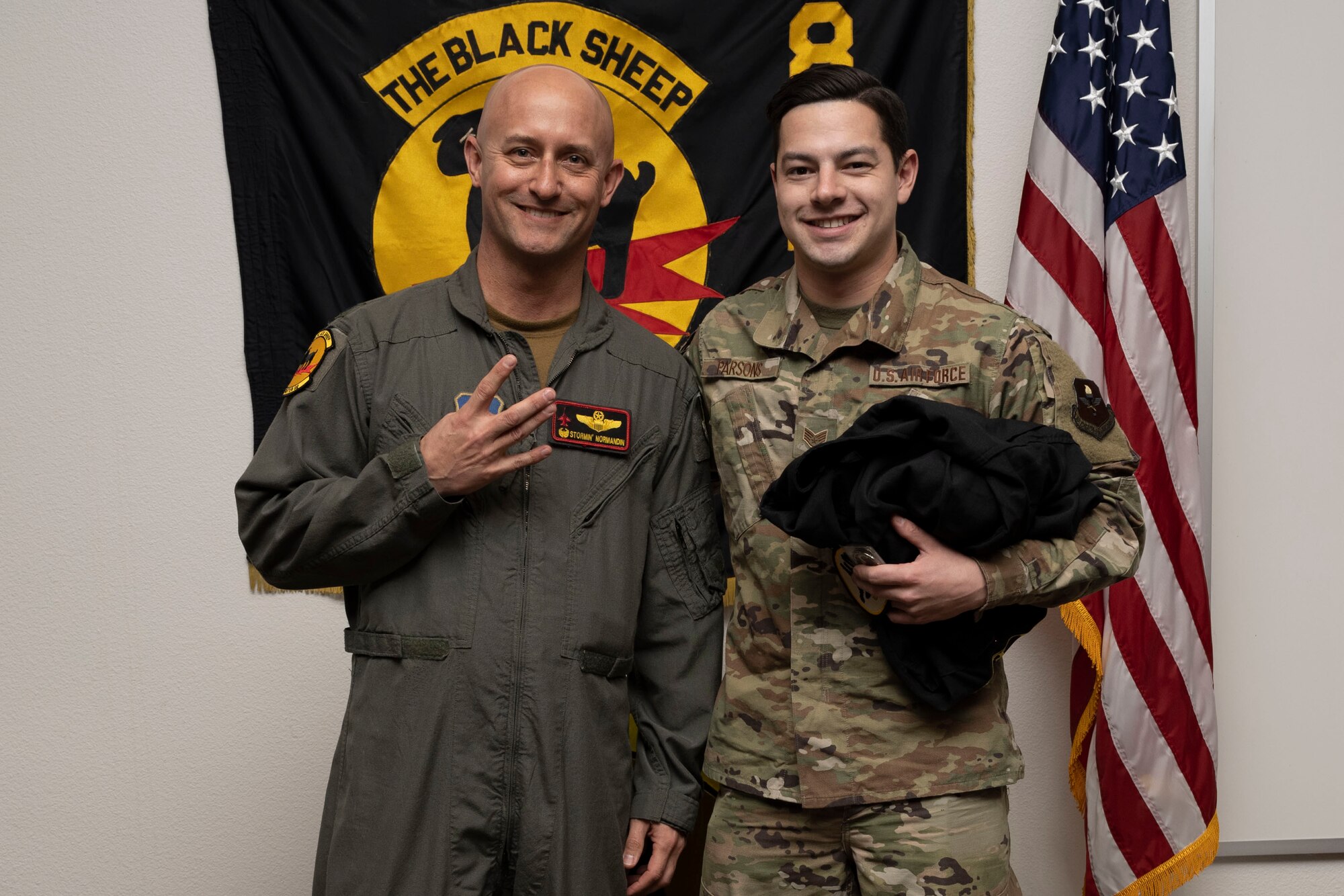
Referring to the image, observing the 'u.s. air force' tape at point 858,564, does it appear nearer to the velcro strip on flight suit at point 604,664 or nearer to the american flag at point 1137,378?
the velcro strip on flight suit at point 604,664

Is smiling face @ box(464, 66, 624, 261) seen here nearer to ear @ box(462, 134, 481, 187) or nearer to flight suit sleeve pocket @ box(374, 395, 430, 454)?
ear @ box(462, 134, 481, 187)

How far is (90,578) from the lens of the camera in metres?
2.09

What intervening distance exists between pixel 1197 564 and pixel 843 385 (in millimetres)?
1031

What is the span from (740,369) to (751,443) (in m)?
0.12

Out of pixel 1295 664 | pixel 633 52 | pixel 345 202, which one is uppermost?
pixel 633 52

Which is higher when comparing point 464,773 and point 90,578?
point 90,578

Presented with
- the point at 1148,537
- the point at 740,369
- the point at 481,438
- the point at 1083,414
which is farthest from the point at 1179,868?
the point at 481,438

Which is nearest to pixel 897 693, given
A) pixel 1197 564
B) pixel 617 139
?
pixel 1197 564

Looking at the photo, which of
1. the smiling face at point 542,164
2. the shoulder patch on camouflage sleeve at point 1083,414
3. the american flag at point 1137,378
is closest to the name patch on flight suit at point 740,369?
the smiling face at point 542,164

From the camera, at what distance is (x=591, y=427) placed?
1409 mm

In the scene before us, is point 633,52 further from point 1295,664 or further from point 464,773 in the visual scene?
point 1295,664

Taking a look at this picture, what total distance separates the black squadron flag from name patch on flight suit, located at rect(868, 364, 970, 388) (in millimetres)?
755

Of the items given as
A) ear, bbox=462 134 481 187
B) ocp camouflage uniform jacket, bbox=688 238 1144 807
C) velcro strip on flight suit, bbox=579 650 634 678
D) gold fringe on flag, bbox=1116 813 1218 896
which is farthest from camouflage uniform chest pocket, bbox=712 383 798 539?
gold fringe on flag, bbox=1116 813 1218 896

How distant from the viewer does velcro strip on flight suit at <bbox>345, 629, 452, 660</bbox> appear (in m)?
1.31
